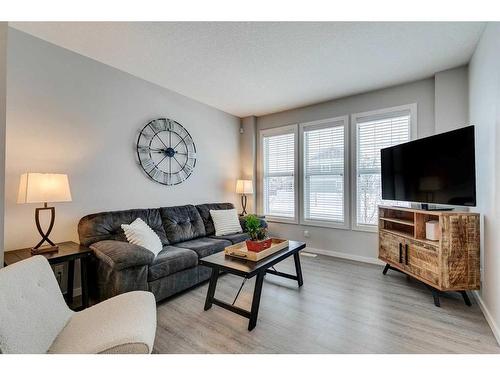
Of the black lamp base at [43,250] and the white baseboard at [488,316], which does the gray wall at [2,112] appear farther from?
the white baseboard at [488,316]

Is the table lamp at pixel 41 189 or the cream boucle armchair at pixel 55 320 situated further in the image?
the table lamp at pixel 41 189

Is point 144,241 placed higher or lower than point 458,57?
lower

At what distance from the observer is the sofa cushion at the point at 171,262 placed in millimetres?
2264

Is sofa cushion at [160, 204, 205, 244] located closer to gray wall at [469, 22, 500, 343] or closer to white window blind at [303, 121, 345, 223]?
white window blind at [303, 121, 345, 223]

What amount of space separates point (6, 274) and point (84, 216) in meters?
1.46

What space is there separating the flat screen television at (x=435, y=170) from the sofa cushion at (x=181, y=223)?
8.59 ft

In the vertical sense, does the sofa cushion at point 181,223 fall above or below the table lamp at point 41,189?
below

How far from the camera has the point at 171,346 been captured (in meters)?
1.72

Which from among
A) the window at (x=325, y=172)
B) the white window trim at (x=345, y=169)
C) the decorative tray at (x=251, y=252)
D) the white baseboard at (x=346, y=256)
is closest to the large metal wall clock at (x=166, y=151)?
the decorative tray at (x=251, y=252)

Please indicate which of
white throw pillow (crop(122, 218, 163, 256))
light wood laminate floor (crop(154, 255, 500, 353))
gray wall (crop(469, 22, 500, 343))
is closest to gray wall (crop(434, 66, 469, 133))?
gray wall (crop(469, 22, 500, 343))

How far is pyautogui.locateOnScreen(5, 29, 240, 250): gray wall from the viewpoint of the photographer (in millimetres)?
2170

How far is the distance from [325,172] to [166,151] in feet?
8.32
